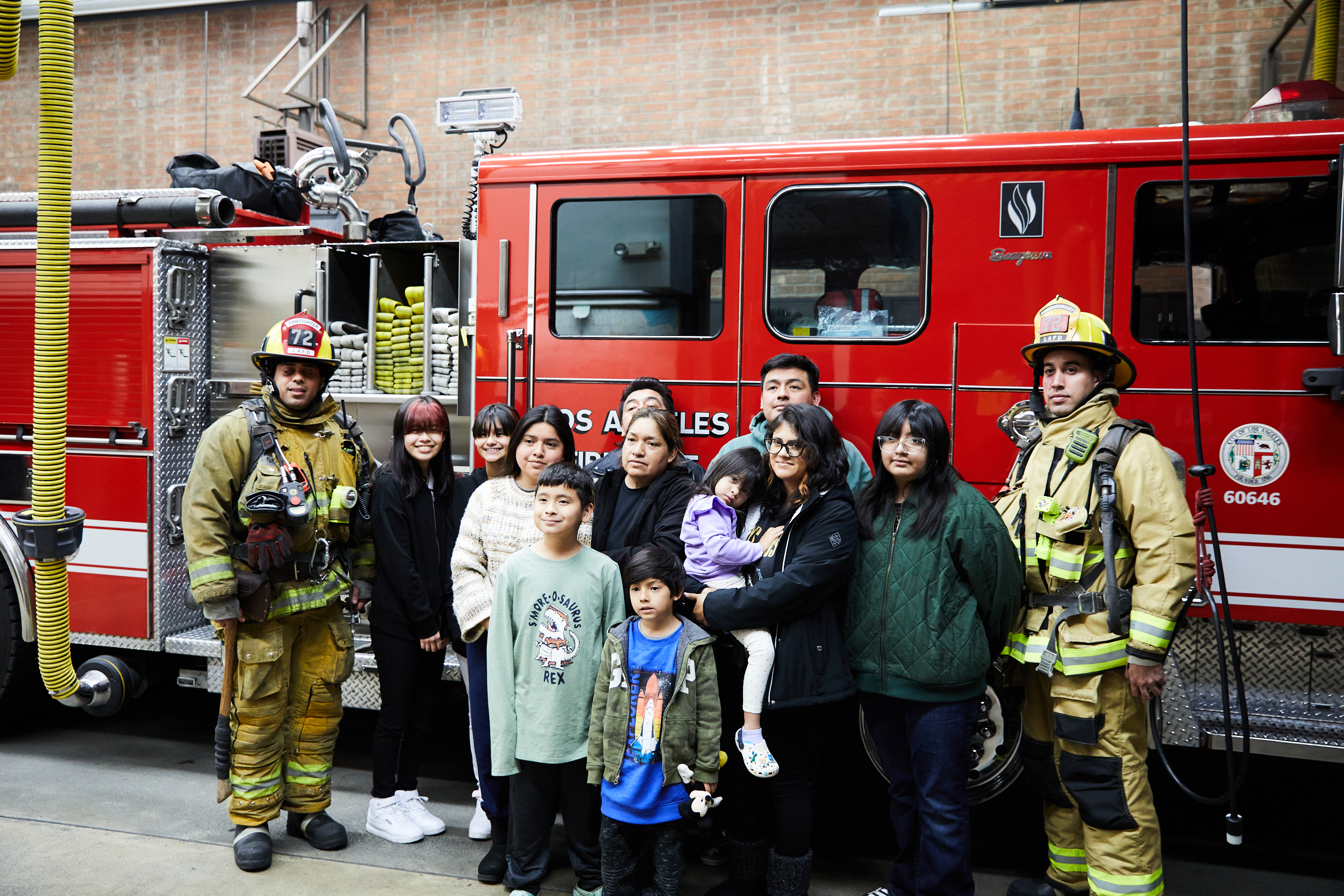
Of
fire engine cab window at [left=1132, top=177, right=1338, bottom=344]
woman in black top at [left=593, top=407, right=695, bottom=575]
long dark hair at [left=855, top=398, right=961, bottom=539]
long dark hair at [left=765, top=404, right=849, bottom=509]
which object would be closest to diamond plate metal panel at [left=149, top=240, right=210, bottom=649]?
woman in black top at [left=593, top=407, right=695, bottom=575]

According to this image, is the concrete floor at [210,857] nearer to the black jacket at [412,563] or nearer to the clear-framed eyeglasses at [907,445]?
the black jacket at [412,563]

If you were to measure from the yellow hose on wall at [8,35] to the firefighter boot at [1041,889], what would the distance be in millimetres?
4462

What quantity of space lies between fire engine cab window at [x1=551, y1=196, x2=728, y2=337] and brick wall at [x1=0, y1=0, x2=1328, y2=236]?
4836 millimetres

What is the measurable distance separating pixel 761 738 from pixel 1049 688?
1026 mm

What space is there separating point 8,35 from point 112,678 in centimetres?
→ 298

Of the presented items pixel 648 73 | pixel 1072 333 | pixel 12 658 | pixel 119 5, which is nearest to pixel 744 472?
pixel 1072 333

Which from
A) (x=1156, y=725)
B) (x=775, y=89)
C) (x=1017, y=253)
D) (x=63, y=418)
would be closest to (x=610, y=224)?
(x=1017, y=253)

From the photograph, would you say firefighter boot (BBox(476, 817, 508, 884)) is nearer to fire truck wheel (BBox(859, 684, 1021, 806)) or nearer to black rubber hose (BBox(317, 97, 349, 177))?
fire truck wheel (BBox(859, 684, 1021, 806))

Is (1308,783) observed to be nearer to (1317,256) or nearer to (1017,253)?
(1317,256)

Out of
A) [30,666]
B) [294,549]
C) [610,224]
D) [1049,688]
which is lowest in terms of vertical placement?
[30,666]

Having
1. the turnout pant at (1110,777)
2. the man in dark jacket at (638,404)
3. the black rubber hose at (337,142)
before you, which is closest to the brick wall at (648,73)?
the black rubber hose at (337,142)

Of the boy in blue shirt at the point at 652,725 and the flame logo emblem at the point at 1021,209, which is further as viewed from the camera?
the flame logo emblem at the point at 1021,209

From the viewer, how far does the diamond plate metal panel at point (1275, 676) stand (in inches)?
150

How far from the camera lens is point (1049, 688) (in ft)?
11.2
